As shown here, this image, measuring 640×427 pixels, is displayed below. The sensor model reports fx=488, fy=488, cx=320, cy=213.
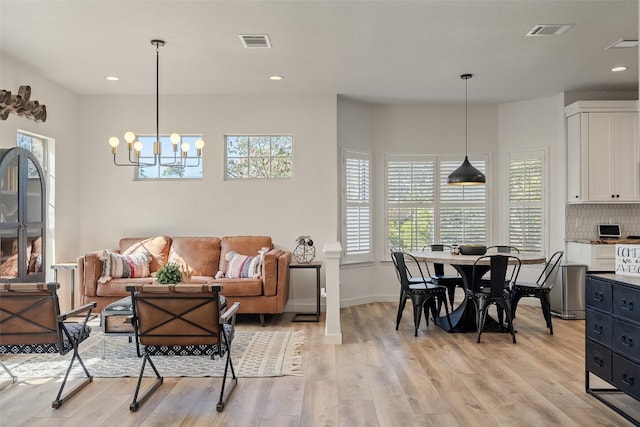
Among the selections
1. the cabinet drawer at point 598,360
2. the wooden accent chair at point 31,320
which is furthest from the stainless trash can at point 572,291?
the wooden accent chair at point 31,320

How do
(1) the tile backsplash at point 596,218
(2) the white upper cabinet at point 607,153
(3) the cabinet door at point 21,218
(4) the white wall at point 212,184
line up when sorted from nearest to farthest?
(3) the cabinet door at point 21,218 → (2) the white upper cabinet at point 607,153 → (1) the tile backsplash at point 596,218 → (4) the white wall at point 212,184

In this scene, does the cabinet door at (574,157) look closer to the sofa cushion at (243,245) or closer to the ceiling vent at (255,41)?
the sofa cushion at (243,245)

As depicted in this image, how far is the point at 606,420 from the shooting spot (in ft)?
9.61

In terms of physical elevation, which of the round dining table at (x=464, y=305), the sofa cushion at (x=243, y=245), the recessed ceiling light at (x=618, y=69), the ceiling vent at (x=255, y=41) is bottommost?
the round dining table at (x=464, y=305)

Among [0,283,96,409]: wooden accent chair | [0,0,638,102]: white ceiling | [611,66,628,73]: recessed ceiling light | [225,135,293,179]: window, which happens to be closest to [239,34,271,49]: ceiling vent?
[0,0,638,102]: white ceiling

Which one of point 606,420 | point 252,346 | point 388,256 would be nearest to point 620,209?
point 388,256

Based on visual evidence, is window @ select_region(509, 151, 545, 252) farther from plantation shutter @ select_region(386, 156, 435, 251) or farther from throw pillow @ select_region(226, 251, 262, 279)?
throw pillow @ select_region(226, 251, 262, 279)

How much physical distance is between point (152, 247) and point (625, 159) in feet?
19.5

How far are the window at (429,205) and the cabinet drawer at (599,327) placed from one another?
3.81 meters

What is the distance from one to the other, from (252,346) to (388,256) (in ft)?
9.93

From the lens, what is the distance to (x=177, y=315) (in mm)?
3152

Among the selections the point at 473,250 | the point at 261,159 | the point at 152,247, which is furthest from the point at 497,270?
the point at 152,247

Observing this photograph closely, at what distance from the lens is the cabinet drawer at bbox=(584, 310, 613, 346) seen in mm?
3082

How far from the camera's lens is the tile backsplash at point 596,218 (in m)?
6.28
